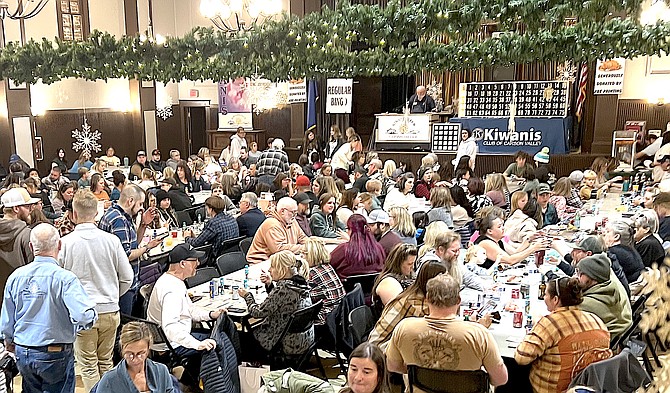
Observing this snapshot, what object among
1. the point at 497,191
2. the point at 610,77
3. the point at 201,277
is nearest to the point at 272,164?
the point at 497,191

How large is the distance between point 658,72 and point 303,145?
8824mm

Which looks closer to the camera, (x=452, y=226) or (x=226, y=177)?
(x=452, y=226)

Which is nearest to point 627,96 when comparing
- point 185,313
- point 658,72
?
point 658,72

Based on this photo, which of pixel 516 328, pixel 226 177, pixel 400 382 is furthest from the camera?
pixel 226 177

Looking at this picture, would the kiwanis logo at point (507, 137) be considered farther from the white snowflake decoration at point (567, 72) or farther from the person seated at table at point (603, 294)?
the person seated at table at point (603, 294)

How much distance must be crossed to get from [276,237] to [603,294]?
325cm

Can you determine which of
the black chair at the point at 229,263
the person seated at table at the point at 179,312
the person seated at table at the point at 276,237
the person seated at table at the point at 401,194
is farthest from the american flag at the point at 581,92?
the person seated at table at the point at 179,312

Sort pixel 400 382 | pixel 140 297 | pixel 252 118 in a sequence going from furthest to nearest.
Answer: pixel 252 118 < pixel 140 297 < pixel 400 382

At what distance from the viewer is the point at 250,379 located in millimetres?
4285

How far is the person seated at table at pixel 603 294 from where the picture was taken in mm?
3890

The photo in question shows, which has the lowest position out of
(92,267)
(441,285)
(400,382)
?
(400,382)

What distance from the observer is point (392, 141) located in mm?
14141

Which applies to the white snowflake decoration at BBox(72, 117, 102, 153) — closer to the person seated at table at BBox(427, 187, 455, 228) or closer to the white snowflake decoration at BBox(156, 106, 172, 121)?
the white snowflake decoration at BBox(156, 106, 172, 121)

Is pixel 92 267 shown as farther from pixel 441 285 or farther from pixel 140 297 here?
pixel 441 285
